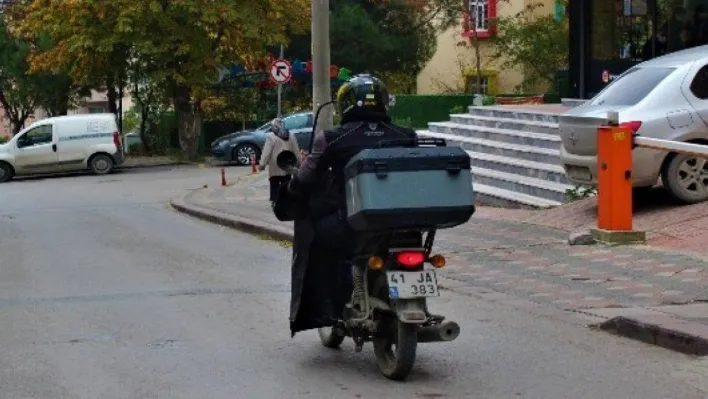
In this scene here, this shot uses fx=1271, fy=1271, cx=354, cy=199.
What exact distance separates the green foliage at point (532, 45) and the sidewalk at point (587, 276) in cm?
2288

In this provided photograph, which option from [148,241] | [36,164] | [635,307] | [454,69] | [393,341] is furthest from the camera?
[454,69]

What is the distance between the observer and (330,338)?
28.6 feet

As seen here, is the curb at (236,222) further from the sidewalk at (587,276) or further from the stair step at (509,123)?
the stair step at (509,123)

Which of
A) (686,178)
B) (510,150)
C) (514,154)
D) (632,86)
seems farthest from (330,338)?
(510,150)

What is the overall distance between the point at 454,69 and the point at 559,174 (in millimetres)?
→ 29600

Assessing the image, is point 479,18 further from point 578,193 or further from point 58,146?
point 578,193

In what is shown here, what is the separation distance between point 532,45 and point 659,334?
104 ft

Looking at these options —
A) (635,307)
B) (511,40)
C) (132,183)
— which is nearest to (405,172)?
(635,307)

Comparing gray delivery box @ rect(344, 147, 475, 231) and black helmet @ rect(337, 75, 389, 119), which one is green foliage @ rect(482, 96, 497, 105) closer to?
black helmet @ rect(337, 75, 389, 119)

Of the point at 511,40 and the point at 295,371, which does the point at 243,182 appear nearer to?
the point at 511,40

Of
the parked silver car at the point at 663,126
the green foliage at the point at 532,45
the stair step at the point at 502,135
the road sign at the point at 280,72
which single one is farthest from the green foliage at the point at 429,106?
the parked silver car at the point at 663,126

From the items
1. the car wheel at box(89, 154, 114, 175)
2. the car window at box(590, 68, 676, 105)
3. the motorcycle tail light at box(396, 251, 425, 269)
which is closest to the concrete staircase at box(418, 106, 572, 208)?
the car window at box(590, 68, 676, 105)

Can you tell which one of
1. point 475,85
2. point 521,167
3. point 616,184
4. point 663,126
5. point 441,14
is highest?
point 441,14

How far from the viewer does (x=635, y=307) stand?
32.5 feet
